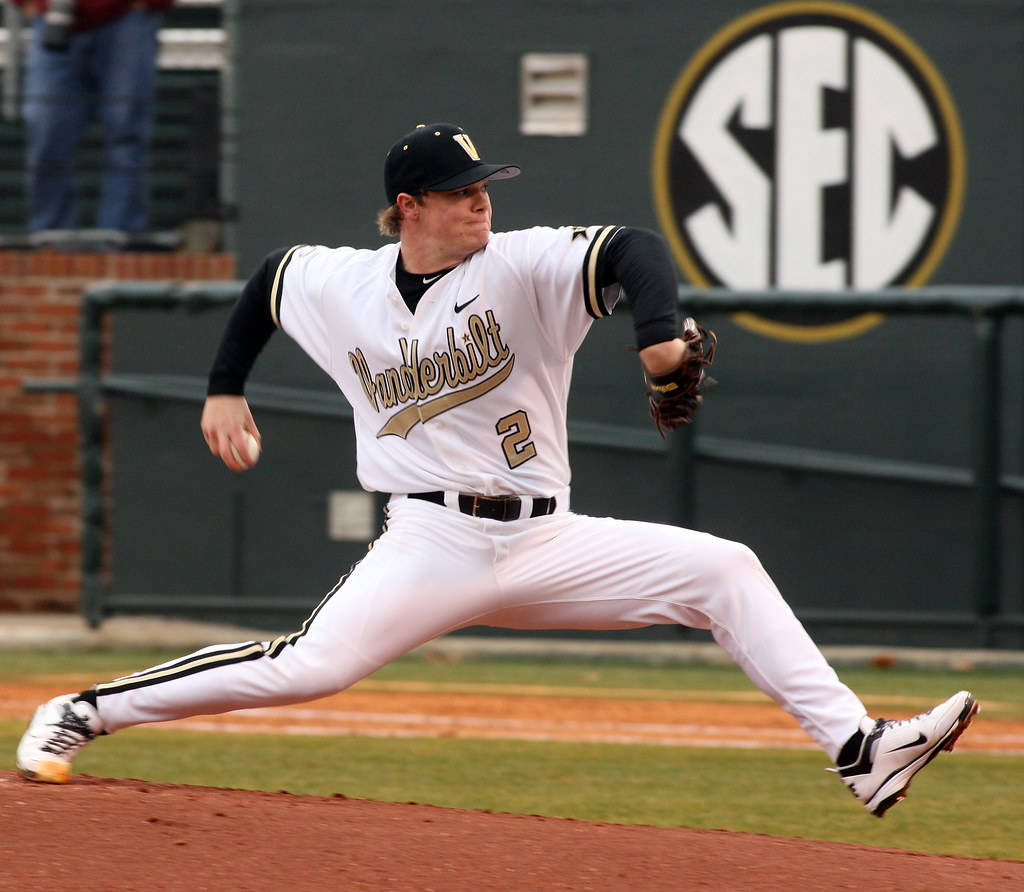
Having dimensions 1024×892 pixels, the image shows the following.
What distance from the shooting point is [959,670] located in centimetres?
897

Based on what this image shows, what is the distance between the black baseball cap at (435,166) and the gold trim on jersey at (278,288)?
44cm

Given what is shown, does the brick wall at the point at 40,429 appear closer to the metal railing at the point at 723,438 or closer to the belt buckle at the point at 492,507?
the metal railing at the point at 723,438

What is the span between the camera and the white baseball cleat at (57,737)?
4.55 meters

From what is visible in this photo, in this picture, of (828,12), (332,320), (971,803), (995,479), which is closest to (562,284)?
(332,320)

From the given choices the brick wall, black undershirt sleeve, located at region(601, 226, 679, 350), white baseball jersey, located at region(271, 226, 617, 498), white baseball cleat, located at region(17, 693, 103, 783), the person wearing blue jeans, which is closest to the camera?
black undershirt sleeve, located at region(601, 226, 679, 350)

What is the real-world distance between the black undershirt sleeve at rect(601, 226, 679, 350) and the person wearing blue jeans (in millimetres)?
6849

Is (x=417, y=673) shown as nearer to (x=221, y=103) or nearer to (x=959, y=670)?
(x=959, y=670)

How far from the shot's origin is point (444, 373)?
4.48m

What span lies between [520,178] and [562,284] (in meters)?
5.65

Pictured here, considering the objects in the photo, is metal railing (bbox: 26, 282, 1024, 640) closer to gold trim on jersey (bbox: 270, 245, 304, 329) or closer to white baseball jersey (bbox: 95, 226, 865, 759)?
gold trim on jersey (bbox: 270, 245, 304, 329)

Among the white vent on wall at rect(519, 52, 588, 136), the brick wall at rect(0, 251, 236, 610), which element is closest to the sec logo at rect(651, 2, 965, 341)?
the white vent on wall at rect(519, 52, 588, 136)

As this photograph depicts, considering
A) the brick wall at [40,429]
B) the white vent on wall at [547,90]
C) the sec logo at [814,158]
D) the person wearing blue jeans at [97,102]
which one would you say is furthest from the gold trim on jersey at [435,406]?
the person wearing blue jeans at [97,102]

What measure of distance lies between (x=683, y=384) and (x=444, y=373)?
25.5 inches

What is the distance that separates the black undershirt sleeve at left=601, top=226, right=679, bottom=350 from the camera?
4.06 m
